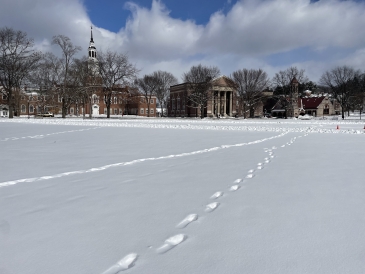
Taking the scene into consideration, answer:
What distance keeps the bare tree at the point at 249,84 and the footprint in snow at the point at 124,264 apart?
66.3 metres

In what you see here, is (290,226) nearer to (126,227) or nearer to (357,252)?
(357,252)

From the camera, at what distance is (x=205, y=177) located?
21.8ft

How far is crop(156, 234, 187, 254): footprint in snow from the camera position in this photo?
3.17 m

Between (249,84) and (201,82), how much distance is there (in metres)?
12.3

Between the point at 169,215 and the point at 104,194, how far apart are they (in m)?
1.72

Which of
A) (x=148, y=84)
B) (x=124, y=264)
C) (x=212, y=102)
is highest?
(x=148, y=84)

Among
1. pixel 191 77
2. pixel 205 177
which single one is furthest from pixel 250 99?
pixel 205 177

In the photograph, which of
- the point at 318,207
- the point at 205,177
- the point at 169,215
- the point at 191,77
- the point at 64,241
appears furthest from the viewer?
the point at 191,77

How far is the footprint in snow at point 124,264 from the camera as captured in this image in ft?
9.10

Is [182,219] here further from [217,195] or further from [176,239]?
[217,195]

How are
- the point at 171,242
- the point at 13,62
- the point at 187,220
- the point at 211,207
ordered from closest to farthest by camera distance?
the point at 171,242
the point at 187,220
the point at 211,207
the point at 13,62

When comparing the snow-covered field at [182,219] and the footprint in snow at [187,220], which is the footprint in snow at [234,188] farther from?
the footprint in snow at [187,220]

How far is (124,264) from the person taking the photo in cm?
288

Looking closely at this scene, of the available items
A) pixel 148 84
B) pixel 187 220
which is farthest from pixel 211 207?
pixel 148 84
